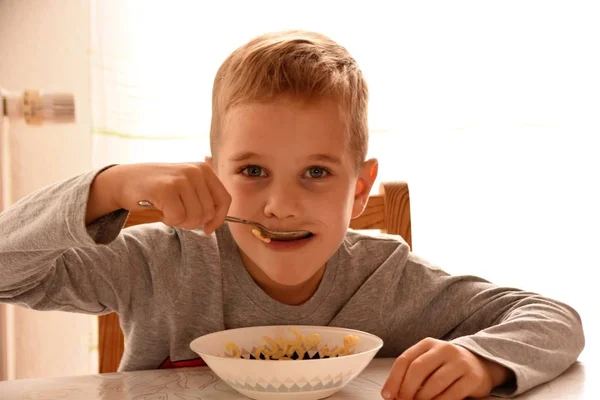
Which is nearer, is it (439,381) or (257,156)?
(439,381)

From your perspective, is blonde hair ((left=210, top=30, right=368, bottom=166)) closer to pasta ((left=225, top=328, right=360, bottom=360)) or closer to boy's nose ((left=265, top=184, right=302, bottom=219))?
boy's nose ((left=265, top=184, right=302, bottom=219))

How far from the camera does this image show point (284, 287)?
3.42 ft

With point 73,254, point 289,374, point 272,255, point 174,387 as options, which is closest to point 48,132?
point 73,254

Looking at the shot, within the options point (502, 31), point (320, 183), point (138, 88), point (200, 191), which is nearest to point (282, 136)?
point (320, 183)

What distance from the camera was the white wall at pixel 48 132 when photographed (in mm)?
1666

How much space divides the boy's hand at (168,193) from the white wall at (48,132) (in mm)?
959

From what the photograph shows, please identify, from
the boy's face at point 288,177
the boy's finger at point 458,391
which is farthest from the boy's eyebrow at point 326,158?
the boy's finger at point 458,391

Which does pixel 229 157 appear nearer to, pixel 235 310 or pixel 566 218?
pixel 235 310

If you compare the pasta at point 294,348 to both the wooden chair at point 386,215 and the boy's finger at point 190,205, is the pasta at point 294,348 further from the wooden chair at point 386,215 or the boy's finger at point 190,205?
the wooden chair at point 386,215

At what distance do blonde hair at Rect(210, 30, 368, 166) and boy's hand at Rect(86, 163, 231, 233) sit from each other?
8.4 inches

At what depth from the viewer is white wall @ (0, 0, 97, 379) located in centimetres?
167

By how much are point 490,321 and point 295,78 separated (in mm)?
406

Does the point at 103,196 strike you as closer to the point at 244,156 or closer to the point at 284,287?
the point at 244,156

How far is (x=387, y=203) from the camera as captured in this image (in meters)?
1.19
